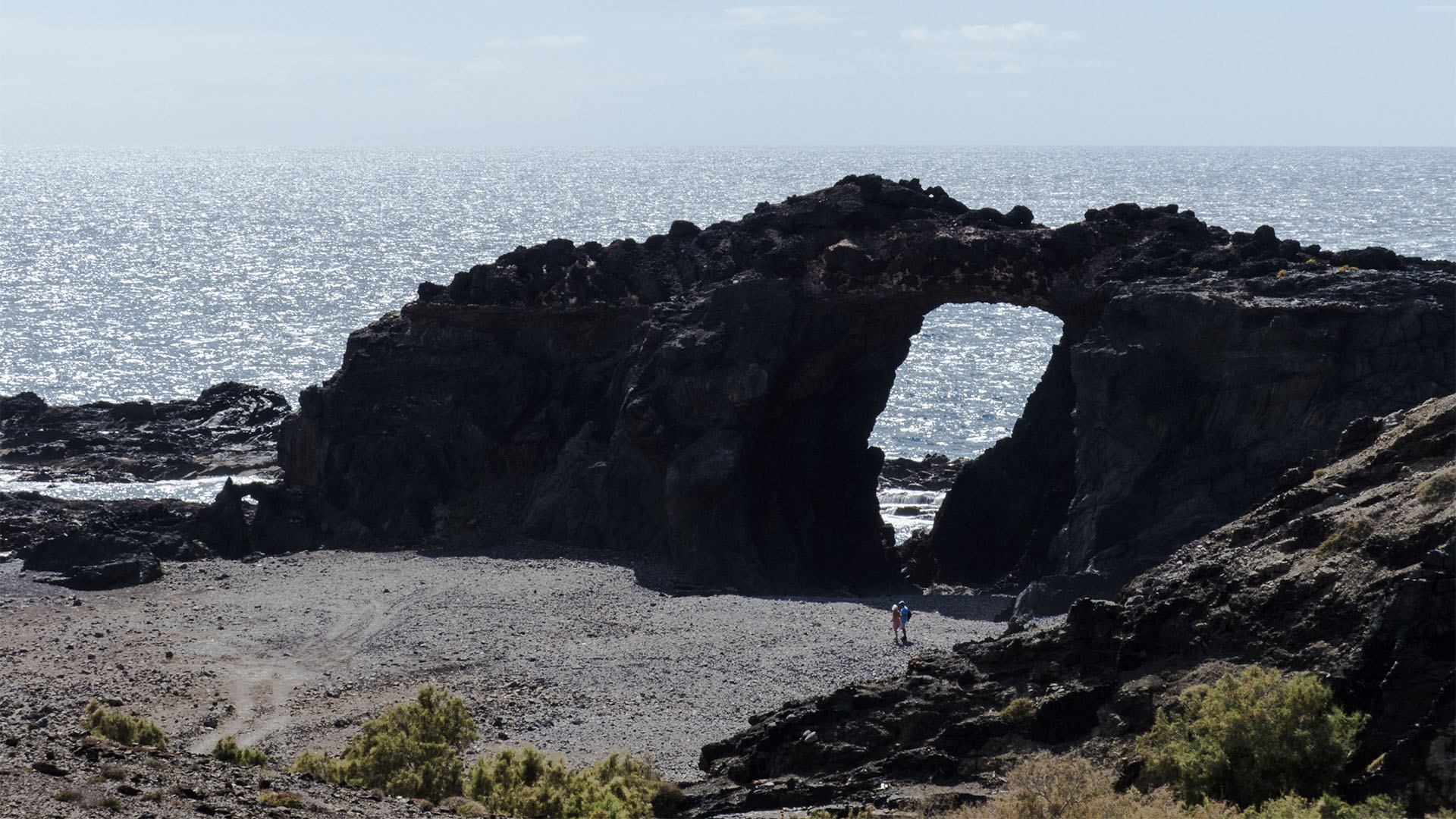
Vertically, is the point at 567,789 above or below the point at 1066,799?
below

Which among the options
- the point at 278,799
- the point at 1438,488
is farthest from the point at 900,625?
the point at 278,799

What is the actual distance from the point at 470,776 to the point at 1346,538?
14.4m

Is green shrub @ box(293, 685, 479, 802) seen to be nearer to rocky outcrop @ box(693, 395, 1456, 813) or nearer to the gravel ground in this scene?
the gravel ground

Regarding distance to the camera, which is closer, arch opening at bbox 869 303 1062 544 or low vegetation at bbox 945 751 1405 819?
low vegetation at bbox 945 751 1405 819

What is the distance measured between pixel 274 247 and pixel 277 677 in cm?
13557

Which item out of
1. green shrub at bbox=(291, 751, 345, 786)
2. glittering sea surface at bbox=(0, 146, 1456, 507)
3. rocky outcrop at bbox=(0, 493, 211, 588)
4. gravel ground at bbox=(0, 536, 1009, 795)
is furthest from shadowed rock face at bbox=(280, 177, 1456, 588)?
glittering sea surface at bbox=(0, 146, 1456, 507)

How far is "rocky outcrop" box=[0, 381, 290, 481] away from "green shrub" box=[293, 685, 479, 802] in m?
37.3

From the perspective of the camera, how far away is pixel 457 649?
122ft

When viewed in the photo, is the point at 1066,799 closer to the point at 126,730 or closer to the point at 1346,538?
the point at 1346,538

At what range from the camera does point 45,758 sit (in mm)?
20672

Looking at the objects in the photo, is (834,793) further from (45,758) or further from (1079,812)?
(45,758)

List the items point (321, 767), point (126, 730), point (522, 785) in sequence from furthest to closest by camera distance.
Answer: point (126, 730) → point (321, 767) → point (522, 785)

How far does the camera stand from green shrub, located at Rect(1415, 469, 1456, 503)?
71.0 ft

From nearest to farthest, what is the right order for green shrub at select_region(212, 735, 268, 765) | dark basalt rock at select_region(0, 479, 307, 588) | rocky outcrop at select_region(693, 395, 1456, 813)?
rocky outcrop at select_region(693, 395, 1456, 813), green shrub at select_region(212, 735, 268, 765), dark basalt rock at select_region(0, 479, 307, 588)
